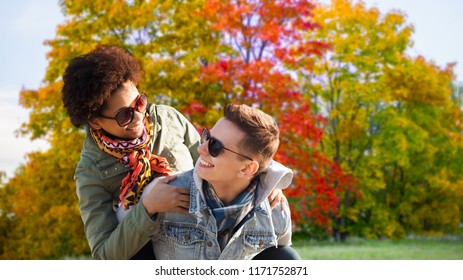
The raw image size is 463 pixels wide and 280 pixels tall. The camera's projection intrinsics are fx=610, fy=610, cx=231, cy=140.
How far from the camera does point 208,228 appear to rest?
228 centimetres

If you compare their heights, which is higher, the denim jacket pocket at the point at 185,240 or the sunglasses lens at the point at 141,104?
the sunglasses lens at the point at 141,104

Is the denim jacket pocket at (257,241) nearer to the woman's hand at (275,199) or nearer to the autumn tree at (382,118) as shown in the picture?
the woman's hand at (275,199)

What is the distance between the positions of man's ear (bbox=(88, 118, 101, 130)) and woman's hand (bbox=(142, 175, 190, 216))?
1.34 feet

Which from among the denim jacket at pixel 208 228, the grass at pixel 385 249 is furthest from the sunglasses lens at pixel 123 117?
the grass at pixel 385 249

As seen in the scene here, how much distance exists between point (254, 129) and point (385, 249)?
31.3 feet

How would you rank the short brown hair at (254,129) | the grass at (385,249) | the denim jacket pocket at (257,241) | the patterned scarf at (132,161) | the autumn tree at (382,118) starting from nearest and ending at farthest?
the short brown hair at (254,129)
the denim jacket pocket at (257,241)
the patterned scarf at (132,161)
the grass at (385,249)
the autumn tree at (382,118)

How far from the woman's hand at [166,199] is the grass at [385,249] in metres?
7.38

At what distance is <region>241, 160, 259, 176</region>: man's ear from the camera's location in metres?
2.25

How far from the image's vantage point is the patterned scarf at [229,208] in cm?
227

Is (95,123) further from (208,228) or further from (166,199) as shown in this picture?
(208,228)

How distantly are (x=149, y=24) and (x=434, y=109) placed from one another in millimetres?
7948

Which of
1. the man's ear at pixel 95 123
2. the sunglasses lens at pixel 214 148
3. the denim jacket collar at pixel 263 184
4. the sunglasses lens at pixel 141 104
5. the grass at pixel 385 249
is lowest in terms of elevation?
the grass at pixel 385 249
